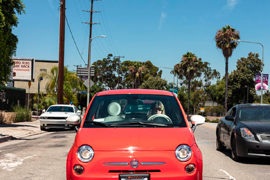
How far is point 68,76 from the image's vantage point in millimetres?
48250

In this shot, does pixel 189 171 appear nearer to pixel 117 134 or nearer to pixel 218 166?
pixel 117 134

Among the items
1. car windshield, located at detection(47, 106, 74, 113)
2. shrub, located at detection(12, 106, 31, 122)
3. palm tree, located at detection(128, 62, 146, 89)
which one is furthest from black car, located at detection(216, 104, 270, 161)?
palm tree, located at detection(128, 62, 146, 89)

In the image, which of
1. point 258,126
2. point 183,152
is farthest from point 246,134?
point 183,152

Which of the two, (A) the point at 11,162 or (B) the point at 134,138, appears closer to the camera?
(B) the point at 134,138

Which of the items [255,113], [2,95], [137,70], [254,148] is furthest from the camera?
[137,70]

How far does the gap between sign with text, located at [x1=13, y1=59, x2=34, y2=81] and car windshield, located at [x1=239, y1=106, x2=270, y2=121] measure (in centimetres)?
3484

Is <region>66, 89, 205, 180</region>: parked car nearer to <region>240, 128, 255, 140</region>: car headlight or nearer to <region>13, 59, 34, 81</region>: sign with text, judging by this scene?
<region>240, 128, 255, 140</region>: car headlight

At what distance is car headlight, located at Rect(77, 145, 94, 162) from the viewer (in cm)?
433

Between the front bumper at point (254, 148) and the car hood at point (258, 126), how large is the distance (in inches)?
11.4

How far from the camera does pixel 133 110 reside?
19.6 feet

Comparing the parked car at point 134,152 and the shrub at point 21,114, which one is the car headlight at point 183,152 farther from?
the shrub at point 21,114

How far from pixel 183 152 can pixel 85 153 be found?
1.24m

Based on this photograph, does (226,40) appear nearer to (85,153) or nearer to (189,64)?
(189,64)

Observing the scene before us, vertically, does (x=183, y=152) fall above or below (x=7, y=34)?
below
